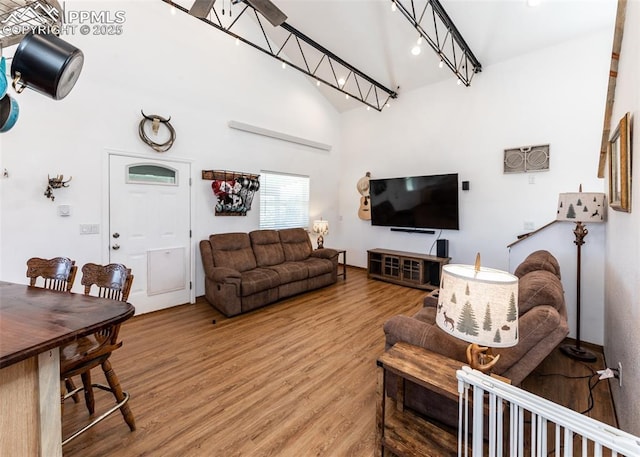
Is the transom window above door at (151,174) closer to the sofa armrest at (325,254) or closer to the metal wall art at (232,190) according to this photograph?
the metal wall art at (232,190)

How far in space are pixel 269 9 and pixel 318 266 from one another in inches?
140

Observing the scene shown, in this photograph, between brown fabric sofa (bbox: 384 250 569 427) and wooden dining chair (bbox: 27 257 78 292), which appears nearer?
brown fabric sofa (bbox: 384 250 569 427)

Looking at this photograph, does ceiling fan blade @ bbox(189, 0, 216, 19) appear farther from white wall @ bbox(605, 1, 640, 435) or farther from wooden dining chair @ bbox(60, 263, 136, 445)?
white wall @ bbox(605, 1, 640, 435)

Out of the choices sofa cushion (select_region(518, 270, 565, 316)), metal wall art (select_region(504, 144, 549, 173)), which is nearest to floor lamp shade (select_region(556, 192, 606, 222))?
sofa cushion (select_region(518, 270, 565, 316))

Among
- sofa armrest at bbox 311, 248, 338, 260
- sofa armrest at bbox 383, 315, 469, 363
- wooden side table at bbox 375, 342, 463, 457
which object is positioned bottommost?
wooden side table at bbox 375, 342, 463, 457

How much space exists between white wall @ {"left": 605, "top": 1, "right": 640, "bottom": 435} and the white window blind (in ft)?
15.2

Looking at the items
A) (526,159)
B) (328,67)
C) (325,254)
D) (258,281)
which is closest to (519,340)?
(258,281)

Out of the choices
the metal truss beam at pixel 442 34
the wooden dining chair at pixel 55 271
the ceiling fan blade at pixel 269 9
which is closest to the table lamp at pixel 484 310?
the wooden dining chair at pixel 55 271

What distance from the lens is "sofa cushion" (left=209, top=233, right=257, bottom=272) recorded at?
4.28 m

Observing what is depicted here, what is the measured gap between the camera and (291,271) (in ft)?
14.7

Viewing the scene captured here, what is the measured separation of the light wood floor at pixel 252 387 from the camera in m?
1.76

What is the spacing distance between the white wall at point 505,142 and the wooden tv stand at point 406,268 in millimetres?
410

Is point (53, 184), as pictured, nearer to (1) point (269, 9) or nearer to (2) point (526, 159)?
(1) point (269, 9)

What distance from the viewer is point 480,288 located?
113cm
